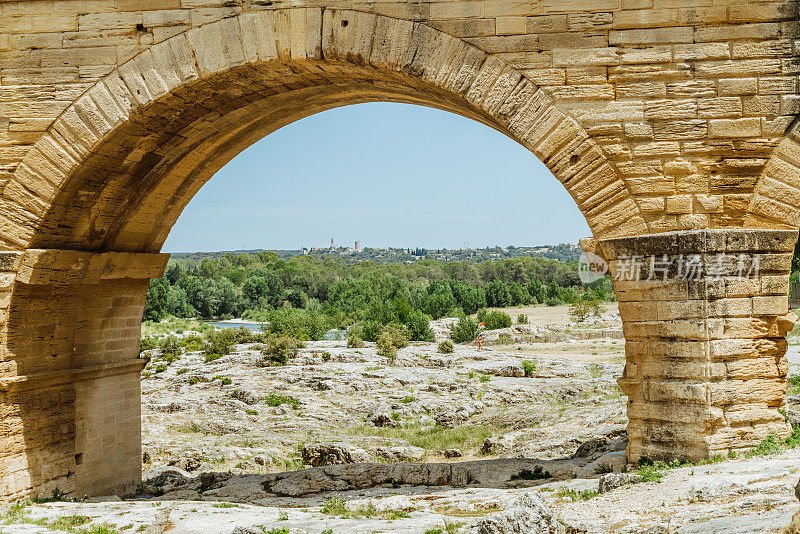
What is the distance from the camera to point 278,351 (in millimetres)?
22844

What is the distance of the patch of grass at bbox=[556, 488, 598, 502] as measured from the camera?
228 inches

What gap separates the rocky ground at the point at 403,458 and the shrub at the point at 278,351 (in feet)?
1.35

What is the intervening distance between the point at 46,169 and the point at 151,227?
A: 2229 millimetres

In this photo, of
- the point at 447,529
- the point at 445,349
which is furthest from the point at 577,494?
the point at 445,349

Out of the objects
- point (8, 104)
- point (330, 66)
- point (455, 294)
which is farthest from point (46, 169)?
point (455, 294)

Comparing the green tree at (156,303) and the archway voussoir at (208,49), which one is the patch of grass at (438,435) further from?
the green tree at (156,303)

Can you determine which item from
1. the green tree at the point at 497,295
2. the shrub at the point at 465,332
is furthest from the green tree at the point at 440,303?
the shrub at the point at 465,332

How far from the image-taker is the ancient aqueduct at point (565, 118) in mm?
6086

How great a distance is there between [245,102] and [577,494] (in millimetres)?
5170

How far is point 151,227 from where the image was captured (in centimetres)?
917

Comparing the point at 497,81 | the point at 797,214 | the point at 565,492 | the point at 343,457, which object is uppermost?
the point at 497,81

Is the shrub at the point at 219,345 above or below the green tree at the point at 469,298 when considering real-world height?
below

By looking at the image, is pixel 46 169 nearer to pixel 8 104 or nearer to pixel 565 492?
pixel 8 104

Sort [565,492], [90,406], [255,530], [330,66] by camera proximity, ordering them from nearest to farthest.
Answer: [255,530]
[565,492]
[330,66]
[90,406]
